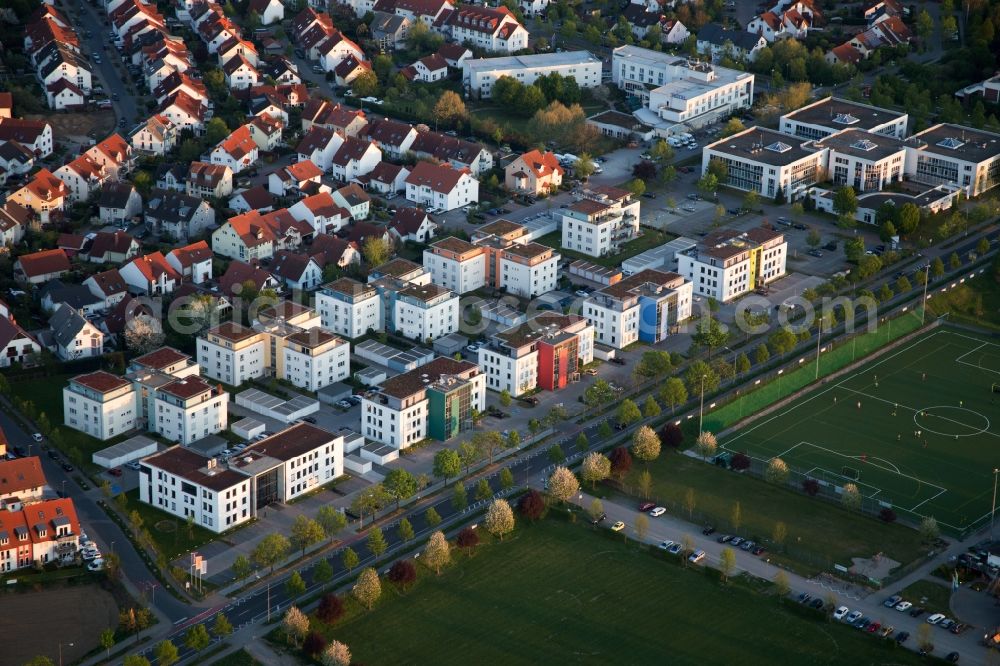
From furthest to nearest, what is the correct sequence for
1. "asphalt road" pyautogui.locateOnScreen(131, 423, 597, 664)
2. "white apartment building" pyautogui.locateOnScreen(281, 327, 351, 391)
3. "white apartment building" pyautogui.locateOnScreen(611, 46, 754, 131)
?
"white apartment building" pyautogui.locateOnScreen(611, 46, 754, 131) < "white apartment building" pyautogui.locateOnScreen(281, 327, 351, 391) < "asphalt road" pyautogui.locateOnScreen(131, 423, 597, 664)

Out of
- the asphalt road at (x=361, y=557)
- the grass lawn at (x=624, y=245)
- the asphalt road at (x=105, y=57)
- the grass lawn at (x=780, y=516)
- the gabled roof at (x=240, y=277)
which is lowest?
the grass lawn at (x=780, y=516)

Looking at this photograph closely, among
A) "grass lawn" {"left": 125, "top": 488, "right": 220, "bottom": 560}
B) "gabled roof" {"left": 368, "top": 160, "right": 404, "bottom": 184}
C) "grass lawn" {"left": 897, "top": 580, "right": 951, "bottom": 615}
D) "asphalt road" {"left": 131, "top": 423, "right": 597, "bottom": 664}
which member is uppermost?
"gabled roof" {"left": 368, "top": 160, "right": 404, "bottom": 184}

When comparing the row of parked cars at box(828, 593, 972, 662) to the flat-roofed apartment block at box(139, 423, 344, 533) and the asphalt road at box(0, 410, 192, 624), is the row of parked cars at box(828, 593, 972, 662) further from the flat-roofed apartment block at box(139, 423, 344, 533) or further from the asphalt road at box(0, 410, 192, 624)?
the asphalt road at box(0, 410, 192, 624)

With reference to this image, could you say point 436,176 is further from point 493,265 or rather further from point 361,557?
point 361,557

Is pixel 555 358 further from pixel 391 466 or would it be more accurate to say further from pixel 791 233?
pixel 791 233

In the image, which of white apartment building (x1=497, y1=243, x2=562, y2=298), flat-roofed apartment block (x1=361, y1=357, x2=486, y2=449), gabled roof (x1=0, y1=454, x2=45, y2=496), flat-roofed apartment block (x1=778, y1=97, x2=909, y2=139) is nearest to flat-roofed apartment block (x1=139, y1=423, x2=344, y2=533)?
flat-roofed apartment block (x1=361, y1=357, x2=486, y2=449)

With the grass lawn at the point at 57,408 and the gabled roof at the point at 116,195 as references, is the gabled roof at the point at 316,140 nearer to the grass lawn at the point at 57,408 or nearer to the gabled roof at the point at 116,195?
the gabled roof at the point at 116,195

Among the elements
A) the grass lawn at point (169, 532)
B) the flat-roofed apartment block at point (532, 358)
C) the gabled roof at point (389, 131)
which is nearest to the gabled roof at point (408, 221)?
the gabled roof at point (389, 131)
